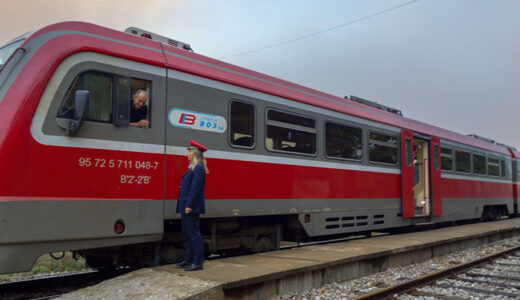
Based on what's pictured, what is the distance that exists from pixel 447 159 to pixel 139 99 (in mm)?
10597

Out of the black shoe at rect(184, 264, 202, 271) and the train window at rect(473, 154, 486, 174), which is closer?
the black shoe at rect(184, 264, 202, 271)

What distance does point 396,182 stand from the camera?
10.8m

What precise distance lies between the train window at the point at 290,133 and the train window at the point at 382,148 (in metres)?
2.28

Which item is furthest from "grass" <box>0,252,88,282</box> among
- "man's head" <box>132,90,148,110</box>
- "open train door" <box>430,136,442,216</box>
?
"open train door" <box>430,136,442,216</box>

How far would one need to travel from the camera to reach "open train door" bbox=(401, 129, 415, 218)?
432 inches

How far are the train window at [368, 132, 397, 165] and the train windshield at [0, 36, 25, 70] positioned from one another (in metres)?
7.34

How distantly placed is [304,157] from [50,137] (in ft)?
15.1

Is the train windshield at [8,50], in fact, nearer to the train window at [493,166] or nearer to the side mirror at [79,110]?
the side mirror at [79,110]

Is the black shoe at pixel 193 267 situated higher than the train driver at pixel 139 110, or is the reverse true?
the train driver at pixel 139 110

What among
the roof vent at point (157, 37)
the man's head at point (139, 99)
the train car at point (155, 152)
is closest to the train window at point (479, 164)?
the train car at point (155, 152)

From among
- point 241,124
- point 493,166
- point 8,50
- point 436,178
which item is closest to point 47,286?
point 8,50

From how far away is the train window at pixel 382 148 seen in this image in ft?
33.1

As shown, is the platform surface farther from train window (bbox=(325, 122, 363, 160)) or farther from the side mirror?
train window (bbox=(325, 122, 363, 160))

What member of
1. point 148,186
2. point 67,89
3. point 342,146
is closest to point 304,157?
point 342,146
